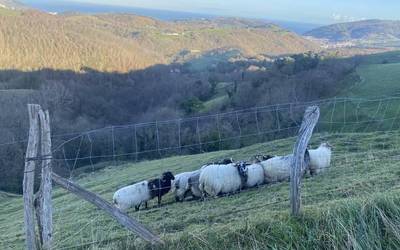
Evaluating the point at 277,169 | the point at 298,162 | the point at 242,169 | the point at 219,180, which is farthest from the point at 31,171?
the point at 277,169

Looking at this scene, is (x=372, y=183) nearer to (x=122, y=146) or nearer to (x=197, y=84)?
(x=122, y=146)

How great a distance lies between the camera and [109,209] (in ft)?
20.9

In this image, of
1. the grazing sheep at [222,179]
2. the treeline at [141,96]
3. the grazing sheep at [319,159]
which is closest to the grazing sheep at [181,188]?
the grazing sheep at [222,179]

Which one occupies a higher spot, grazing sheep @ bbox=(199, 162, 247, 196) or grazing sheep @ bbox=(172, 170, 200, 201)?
grazing sheep @ bbox=(199, 162, 247, 196)

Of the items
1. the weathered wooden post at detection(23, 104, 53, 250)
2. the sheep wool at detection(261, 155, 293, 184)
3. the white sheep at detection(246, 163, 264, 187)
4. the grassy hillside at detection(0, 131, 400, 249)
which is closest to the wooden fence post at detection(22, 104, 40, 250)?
the weathered wooden post at detection(23, 104, 53, 250)

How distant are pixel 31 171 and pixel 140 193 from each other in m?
8.21

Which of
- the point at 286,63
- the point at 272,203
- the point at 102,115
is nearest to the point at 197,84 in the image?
the point at 102,115

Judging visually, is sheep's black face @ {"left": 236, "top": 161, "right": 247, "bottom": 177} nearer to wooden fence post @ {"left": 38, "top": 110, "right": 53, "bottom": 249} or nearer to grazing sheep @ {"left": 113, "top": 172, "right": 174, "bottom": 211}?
grazing sheep @ {"left": 113, "top": 172, "right": 174, "bottom": 211}

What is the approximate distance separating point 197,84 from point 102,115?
22.2 m

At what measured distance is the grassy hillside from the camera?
19.5 ft

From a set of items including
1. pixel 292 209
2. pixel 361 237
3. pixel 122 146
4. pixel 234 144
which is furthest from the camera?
pixel 122 146

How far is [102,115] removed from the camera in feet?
307

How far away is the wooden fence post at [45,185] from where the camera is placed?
6266 millimetres

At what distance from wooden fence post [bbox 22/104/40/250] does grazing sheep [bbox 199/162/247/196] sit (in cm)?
723
